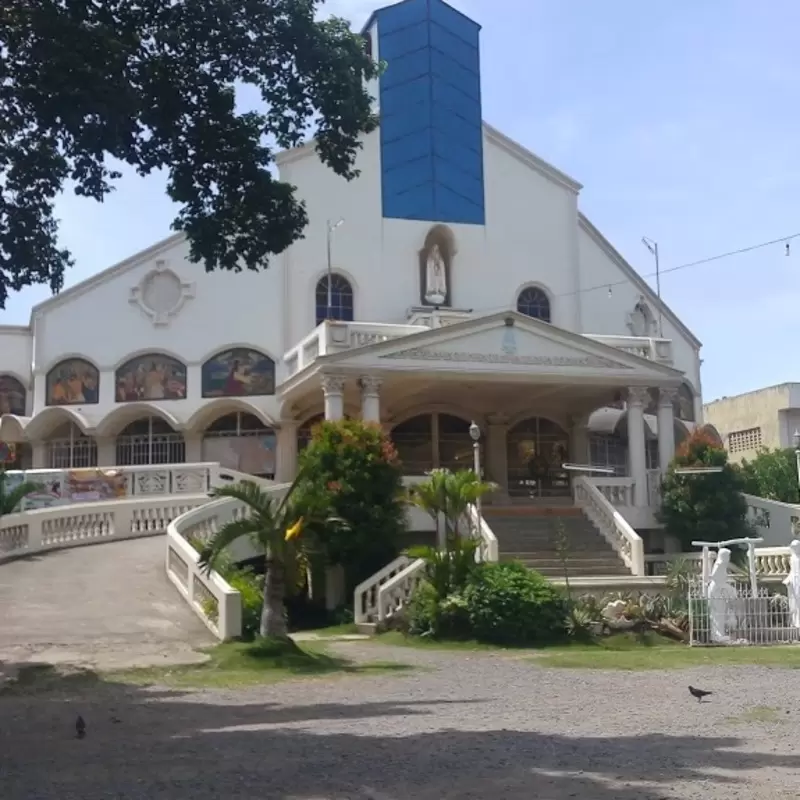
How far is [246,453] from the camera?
29953 mm

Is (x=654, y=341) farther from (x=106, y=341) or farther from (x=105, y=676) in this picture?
(x=105, y=676)

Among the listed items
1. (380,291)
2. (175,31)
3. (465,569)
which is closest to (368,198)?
(380,291)

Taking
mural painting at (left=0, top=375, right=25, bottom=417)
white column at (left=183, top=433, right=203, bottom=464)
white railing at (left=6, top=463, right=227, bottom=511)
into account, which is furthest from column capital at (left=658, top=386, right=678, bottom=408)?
mural painting at (left=0, top=375, right=25, bottom=417)

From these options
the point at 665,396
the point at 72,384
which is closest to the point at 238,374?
the point at 72,384

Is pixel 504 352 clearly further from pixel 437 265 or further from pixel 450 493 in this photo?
pixel 450 493

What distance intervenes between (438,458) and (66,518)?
1053 cm

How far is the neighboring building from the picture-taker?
45.4 meters

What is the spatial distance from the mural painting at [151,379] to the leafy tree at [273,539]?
15.0 m

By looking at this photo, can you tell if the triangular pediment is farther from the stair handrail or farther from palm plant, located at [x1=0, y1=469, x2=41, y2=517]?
palm plant, located at [x1=0, y1=469, x2=41, y2=517]

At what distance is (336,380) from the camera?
24250 mm

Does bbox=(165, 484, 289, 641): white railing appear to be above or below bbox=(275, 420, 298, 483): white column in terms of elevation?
below

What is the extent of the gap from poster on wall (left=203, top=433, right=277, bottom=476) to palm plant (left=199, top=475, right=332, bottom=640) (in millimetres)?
14415

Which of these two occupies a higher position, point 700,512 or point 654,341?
point 654,341

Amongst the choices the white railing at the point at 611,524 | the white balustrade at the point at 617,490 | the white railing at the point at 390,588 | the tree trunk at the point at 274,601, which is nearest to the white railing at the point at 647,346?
the white balustrade at the point at 617,490
